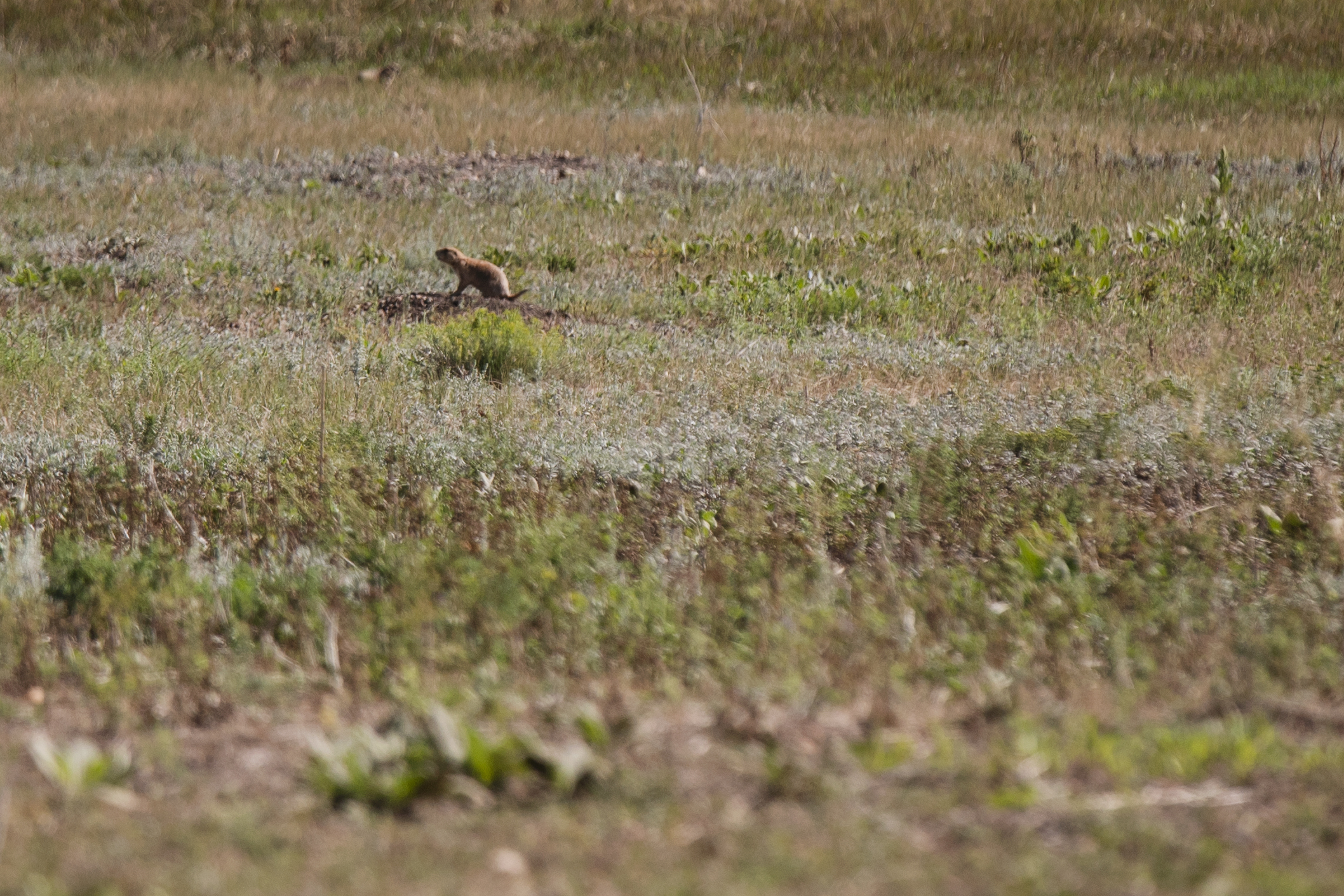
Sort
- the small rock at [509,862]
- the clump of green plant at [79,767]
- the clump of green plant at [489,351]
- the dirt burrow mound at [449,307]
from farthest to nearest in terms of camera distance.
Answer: the dirt burrow mound at [449,307], the clump of green plant at [489,351], the clump of green plant at [79,767], the small rock at [509,862]

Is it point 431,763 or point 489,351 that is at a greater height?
point 431,763

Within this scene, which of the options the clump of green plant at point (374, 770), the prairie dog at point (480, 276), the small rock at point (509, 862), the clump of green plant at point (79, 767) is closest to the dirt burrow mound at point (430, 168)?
the prairie dog at point (480, 276)

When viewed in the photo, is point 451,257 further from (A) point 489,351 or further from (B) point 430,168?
(B) point 430,168

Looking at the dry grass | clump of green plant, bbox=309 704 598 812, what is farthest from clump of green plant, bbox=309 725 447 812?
the dry grass

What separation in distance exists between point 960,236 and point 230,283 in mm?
6424

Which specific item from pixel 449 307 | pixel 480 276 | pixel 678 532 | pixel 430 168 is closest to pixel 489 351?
pixel 449 307

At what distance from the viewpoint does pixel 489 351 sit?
7.59m

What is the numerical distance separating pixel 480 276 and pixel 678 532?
5.43m

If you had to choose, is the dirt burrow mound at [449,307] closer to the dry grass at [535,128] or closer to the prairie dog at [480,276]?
the prairie dog at [480,276]

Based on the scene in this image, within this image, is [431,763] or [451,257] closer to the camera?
[431,763]

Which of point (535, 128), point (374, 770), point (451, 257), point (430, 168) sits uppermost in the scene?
point (374, 770)

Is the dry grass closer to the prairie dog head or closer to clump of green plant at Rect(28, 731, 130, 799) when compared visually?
the prairie dog head

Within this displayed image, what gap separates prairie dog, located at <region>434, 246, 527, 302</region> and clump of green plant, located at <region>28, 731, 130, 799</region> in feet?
24.2

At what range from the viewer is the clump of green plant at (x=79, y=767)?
235 centimetres
